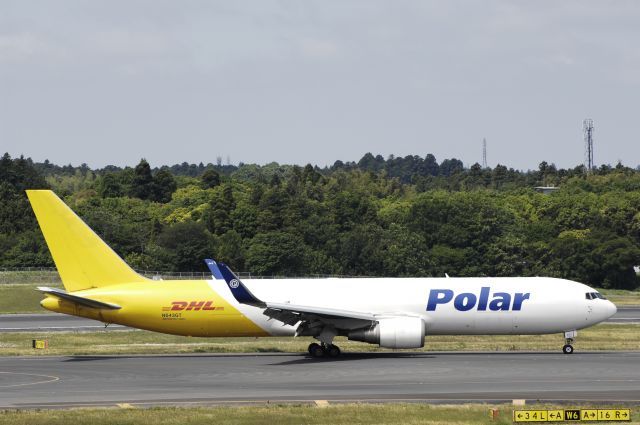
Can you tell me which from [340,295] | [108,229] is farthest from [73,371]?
[108,229]

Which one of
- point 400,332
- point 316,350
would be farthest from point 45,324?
point 400,332

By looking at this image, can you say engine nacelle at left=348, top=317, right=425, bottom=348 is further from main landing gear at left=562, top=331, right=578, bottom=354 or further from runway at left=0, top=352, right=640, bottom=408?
main landing gear at left=562, top=331, right=578, bottom=354

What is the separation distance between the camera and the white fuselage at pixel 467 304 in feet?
161

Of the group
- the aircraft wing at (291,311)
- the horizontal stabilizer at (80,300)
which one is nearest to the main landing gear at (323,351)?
the aircraft wing at (291,311)

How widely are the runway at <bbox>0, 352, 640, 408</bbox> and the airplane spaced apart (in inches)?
56.8

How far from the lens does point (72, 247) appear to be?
4988 cm

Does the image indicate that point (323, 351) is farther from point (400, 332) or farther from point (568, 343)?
point (568, 343)

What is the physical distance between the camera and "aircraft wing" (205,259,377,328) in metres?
46.2

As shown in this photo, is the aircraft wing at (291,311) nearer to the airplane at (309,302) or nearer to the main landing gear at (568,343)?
the airplane at (309,302)

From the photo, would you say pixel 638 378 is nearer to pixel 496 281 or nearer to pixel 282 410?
pixel 496 281

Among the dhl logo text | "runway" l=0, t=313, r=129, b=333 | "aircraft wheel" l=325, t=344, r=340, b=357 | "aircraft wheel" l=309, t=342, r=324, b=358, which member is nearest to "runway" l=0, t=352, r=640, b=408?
"aircraft wheel" l=325, t=344, r=340, b=357

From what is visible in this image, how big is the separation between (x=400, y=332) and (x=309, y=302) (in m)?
5.13

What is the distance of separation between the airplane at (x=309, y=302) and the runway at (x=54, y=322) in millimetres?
19486

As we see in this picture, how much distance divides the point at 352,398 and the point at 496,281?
16.9m
